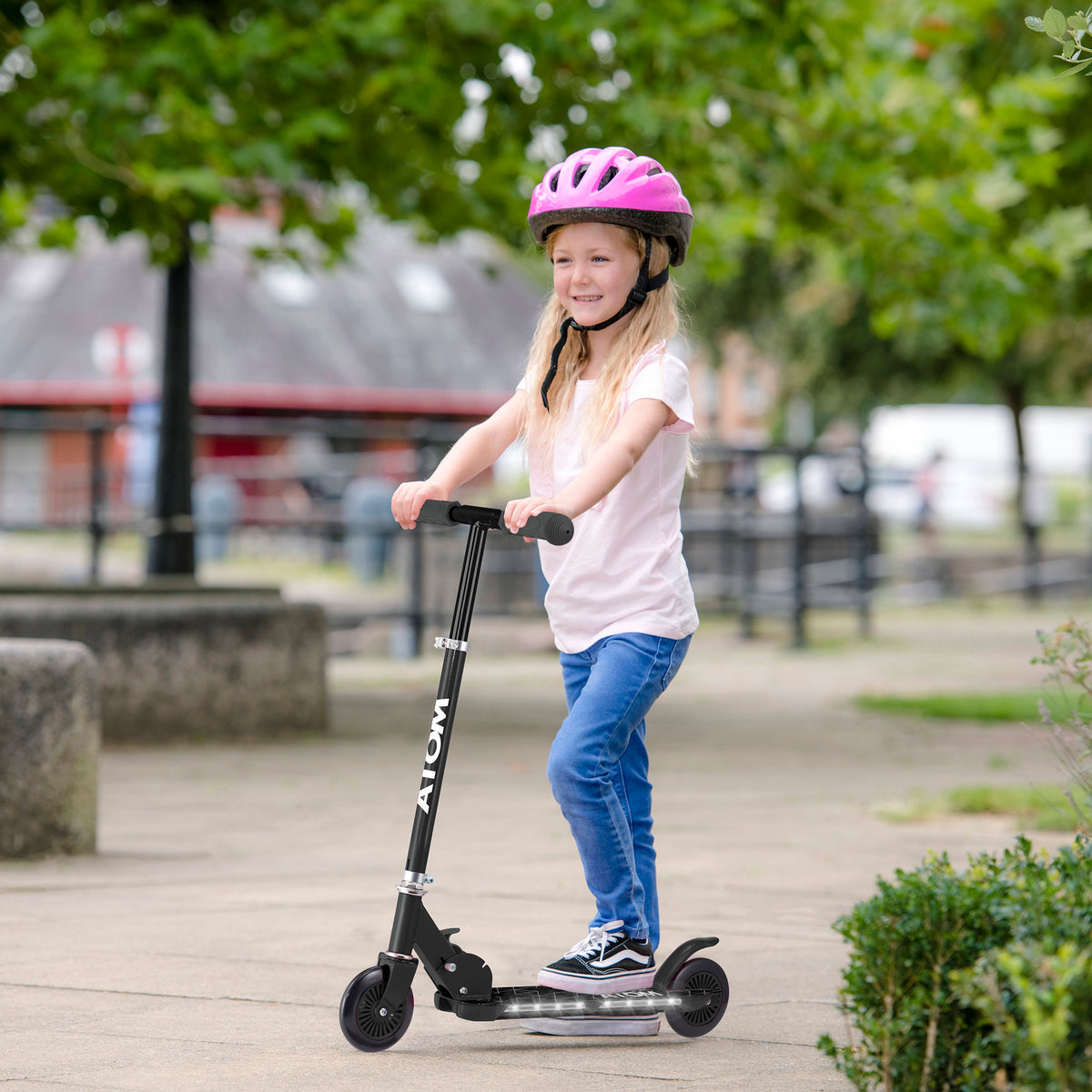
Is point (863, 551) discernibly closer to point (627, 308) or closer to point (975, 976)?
point (627, 308)

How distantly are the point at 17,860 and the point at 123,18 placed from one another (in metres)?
4.12

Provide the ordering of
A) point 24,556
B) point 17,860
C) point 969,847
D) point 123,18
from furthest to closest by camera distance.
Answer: point 24,556 < point 123,18 < point 969,847 < point 17,860

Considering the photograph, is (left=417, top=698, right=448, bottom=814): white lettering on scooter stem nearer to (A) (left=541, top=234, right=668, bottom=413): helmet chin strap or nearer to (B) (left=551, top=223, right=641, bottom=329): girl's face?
(A) (left=541, top=234, right=668, bottom=413): helmet chin strap

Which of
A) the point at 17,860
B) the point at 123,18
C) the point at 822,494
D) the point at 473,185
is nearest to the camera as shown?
the point at 17,860

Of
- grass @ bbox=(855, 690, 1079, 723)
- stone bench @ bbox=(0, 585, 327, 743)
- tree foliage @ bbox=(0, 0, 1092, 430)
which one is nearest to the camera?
tree foliage @ bbox=(0, 0, 1092, 430)

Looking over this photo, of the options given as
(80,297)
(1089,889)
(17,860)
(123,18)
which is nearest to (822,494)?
(80,297)

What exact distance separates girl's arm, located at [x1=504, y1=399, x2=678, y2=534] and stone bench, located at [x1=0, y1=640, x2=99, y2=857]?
2334mm

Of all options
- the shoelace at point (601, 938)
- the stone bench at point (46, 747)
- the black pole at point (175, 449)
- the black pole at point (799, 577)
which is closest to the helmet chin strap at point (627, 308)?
the shoelace at point (601, 938)

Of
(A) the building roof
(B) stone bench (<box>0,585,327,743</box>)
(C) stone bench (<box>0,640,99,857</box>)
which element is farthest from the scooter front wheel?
(A) the building roof

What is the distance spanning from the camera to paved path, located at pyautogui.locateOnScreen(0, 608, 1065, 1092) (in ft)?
10.5

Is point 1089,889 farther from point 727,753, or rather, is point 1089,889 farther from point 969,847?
point 727,753

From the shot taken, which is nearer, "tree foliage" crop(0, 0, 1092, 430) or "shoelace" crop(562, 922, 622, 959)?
"shoelace" crop(562, 922, 622, 959)

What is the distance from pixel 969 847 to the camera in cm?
547

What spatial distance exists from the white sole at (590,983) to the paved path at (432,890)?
11 cm
